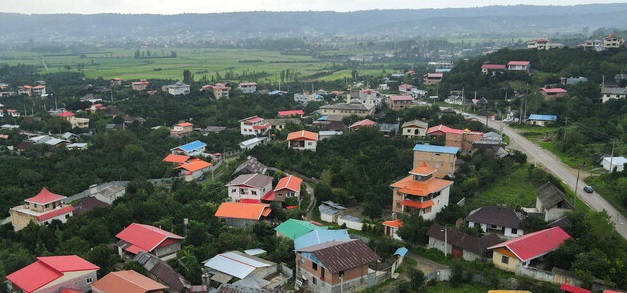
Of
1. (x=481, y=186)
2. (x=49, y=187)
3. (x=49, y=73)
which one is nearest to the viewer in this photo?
(x=481, y=186)

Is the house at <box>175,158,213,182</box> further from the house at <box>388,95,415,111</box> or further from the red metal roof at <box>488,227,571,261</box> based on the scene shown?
the house at <box>388,95,415,111</box>

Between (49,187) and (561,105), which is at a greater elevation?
(561,105)

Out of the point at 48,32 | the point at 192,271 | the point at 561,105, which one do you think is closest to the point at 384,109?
the point at 561,105

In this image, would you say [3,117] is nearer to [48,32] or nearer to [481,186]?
[481,186]

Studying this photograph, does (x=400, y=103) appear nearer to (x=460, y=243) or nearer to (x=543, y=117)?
(x=543, y=117)

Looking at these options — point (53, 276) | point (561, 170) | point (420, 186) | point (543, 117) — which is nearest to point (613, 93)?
point (543, 117)
